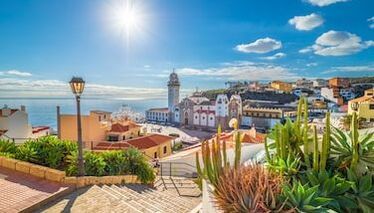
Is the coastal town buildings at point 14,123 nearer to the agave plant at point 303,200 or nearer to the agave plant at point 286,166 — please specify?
the agave plant at point 286,166

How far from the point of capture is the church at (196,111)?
193 feet

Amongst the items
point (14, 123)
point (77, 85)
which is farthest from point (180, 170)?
point (14, 123)

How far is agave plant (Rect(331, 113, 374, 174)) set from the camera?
4.29 m

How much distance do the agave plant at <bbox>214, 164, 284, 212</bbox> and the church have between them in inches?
A: 1856

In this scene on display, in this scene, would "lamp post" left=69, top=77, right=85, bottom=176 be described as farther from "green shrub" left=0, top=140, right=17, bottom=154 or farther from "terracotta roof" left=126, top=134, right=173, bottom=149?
"terracotta roof" left=126, top=134, right=173, bottom=149

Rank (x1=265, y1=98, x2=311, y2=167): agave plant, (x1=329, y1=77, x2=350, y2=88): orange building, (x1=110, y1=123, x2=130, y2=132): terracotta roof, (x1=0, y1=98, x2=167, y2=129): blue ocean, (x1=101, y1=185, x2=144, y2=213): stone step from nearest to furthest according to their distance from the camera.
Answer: (x1=265, y1=98, x2=311, y2=167): agave plant, (x1=101, y1=185, x2=144, y2=213): stone step, (x1=0, y1=98, x2=167, y2=129): blue ocean, (x1=110, y1=123, x2=130, y2=132): terracotta roof, (x1=329, y1=77, x2=350, y2=88): orange building

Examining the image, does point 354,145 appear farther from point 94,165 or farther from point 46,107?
point 46,107

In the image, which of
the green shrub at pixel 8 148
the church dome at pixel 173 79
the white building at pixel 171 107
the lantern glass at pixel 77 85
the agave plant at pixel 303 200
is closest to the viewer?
the agave plant at pixel 303 200

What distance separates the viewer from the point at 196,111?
62.9 meters

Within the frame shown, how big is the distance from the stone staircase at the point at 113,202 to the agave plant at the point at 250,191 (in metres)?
2.20

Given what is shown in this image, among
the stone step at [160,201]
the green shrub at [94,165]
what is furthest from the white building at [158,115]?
the stone step at [160,201]

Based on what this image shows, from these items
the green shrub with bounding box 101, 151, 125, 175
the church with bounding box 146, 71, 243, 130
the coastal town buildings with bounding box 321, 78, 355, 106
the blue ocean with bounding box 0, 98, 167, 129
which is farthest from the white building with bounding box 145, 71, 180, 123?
the green shrub with bounding box 101, 151, 125, 175

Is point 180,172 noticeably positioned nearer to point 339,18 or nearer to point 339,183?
point 339,183

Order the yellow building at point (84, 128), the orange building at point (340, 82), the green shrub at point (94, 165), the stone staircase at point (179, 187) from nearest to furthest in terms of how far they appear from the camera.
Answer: the green shrub at point (94, 165)
the stone staircase at point (179, 187)
the yellow building at point (84, 128)
the orange building at point (340, 82)
